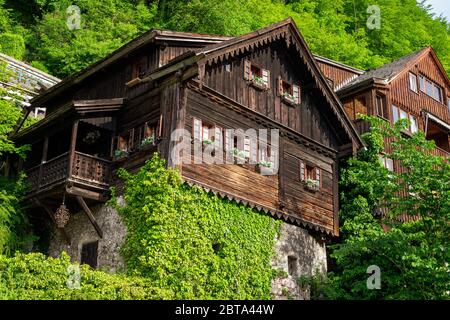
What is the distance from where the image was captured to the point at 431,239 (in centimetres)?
2086

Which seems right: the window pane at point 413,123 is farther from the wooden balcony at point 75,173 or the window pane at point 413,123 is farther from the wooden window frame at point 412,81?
the wooden balcony at point 75,173

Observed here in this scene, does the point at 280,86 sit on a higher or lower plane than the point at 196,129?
higher

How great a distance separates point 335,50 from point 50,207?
31.1m

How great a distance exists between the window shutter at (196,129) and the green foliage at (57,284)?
5375 millimetres

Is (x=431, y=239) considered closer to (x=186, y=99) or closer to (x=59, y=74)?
(x=186, y=99)

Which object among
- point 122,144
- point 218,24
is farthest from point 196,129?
point 218,24

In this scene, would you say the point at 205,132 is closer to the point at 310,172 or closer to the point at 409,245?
the point at 310,172

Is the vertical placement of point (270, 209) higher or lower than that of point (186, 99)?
lower

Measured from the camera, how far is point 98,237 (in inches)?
884

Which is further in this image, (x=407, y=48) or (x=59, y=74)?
(x=407, y=48)

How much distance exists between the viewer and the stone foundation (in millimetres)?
21672

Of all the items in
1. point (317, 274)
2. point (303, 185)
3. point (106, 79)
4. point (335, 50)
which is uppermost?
point (335, 50)

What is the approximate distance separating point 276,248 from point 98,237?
642cm

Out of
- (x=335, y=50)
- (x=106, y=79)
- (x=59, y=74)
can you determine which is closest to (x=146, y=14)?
(x=59, y=74)
